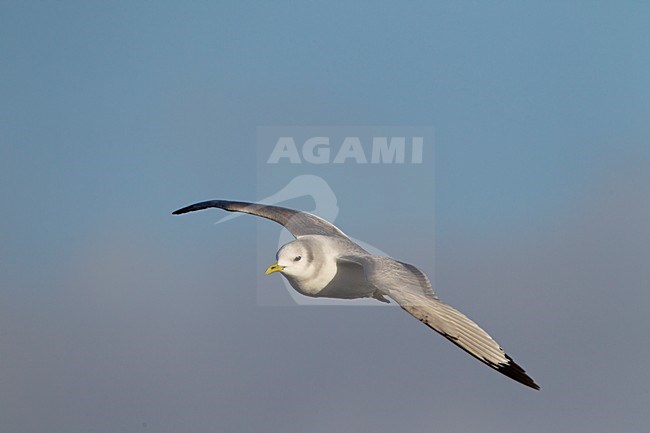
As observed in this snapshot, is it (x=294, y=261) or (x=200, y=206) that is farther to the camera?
(x=200, y=206)

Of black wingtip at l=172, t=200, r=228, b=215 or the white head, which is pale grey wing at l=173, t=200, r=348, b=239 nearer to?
black wingtip at l=172, t=200, r=228, b=215

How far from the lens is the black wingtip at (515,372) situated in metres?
9.78

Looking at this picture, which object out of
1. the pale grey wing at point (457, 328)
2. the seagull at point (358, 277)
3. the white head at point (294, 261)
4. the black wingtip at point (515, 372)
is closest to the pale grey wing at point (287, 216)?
the seagull at point (358, 277)

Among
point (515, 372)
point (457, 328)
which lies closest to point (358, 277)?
point (457, 328)

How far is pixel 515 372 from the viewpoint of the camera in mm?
9844

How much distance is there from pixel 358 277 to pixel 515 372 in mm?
3147

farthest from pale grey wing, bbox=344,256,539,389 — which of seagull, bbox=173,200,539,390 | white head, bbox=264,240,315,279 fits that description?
white head, bbox=264,240,315,279

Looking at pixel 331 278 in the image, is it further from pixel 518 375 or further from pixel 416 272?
pixel 518 375

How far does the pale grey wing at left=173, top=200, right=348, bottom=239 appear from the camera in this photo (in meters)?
14.4

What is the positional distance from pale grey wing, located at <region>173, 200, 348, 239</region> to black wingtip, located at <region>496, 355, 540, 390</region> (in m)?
4.76

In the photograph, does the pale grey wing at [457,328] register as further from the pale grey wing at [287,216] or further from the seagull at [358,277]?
the pale grey wing at [287,216]

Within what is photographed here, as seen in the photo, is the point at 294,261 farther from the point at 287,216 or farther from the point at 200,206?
the point at 200,206

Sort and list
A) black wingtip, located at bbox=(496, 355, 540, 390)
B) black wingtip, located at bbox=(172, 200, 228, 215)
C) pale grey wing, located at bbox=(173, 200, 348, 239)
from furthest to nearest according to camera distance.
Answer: black wingtip, located at bbox=(172, 200, 228, 215) < pale grey wing, located at bbox=(173, 200, 348, 239) < black wingtip, located at bbox=(496, 355, 540, 390)

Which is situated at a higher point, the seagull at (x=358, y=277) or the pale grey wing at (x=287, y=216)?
the pale grey wing at (x=287, y=216)
